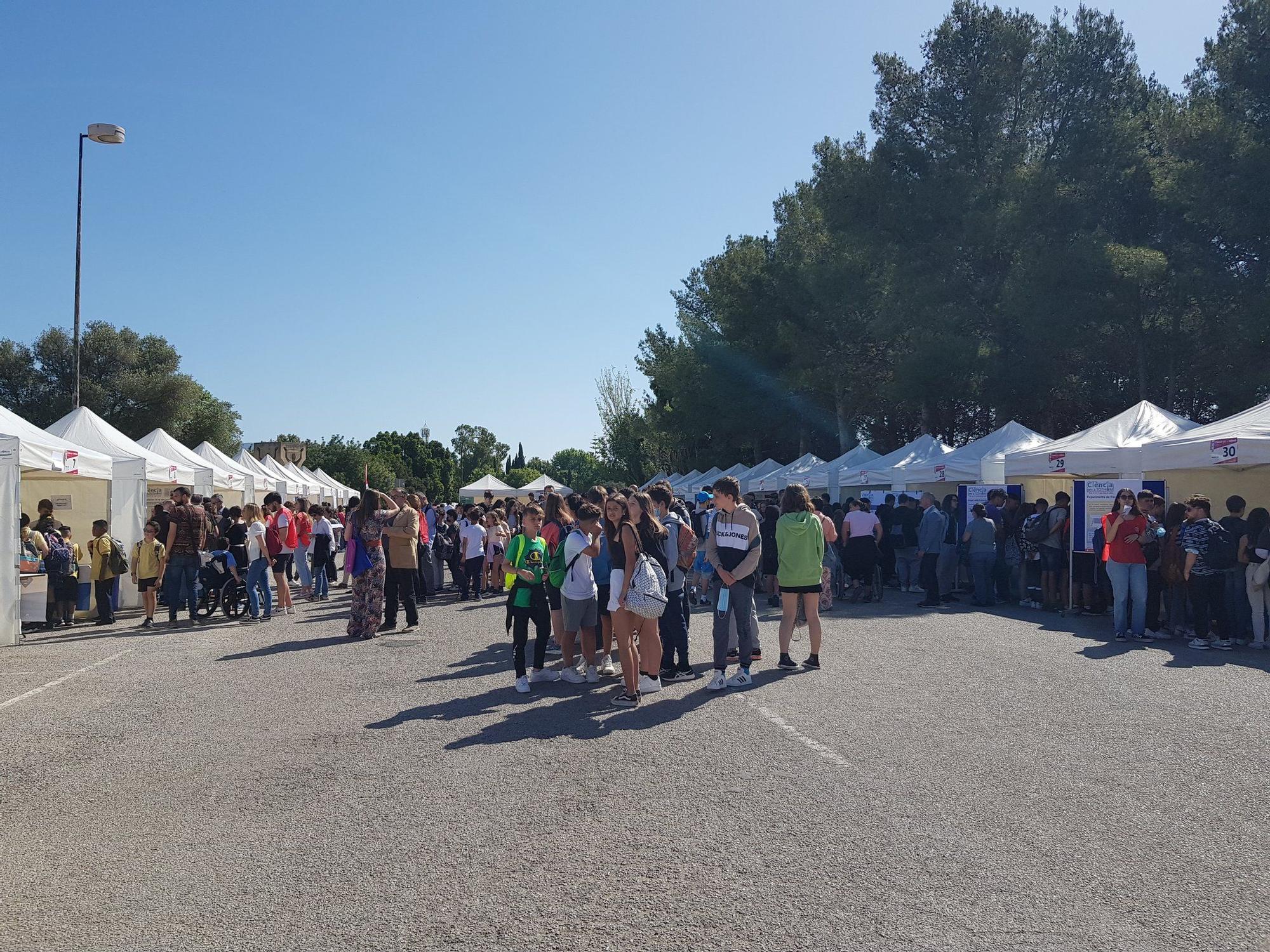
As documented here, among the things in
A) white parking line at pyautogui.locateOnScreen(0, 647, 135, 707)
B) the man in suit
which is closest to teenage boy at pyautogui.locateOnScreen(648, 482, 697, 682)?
the man in suit

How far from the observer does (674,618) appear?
9.30 meters

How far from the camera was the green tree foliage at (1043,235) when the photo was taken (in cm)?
2303

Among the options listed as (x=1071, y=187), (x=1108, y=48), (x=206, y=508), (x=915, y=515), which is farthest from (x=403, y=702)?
(x=1108, y=48)

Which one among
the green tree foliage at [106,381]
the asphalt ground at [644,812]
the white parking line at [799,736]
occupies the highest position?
the green tree foliage at [106,381]

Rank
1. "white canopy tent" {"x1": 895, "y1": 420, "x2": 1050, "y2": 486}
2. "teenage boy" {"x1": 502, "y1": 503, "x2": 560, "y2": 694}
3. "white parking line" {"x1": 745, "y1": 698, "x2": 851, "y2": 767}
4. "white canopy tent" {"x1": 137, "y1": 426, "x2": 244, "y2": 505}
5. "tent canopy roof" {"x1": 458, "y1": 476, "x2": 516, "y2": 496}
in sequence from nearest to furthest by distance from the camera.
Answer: "white parking line" {"x1": 745, "y1": 698, "x2": 851, "y2": 767} → "teenage boy" {"x1": 502, "y1": 503, "x2": 560, "y2": 694} → "white canopy tent" {"x1": 895, "y1": 420, "x2": 1050, "y2": 486} → "white canopy tent" {"x1": 137, "y1": 426, "x2": 244, "y2": 505} → "tent canopy roof" {"x1": 458, "y1": 476, "x2": 516, "y2": 496}

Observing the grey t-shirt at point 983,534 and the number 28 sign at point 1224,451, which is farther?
the grey t-shirt at point 983,534

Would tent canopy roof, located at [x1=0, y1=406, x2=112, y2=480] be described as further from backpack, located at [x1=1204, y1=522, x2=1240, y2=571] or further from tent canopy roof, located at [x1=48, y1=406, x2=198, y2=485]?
backpack, located at [x1=1204, y1=522, x2=1240, y2=571]

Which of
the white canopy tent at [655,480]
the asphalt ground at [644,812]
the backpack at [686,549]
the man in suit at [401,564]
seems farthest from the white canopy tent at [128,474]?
the backpack at [686,549]

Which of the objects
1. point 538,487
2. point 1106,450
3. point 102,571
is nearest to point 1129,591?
point 1106,450

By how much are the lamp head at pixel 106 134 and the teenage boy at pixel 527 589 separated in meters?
17.5

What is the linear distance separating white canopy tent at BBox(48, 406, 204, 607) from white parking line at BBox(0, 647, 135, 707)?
4708mm

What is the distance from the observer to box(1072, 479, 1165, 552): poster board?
14320mm

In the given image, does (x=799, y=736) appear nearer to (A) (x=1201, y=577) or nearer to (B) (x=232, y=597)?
(A) (x=1201, y=577)

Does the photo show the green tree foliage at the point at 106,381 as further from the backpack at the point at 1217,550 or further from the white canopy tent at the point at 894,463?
the backpack at the point at 1217,550
